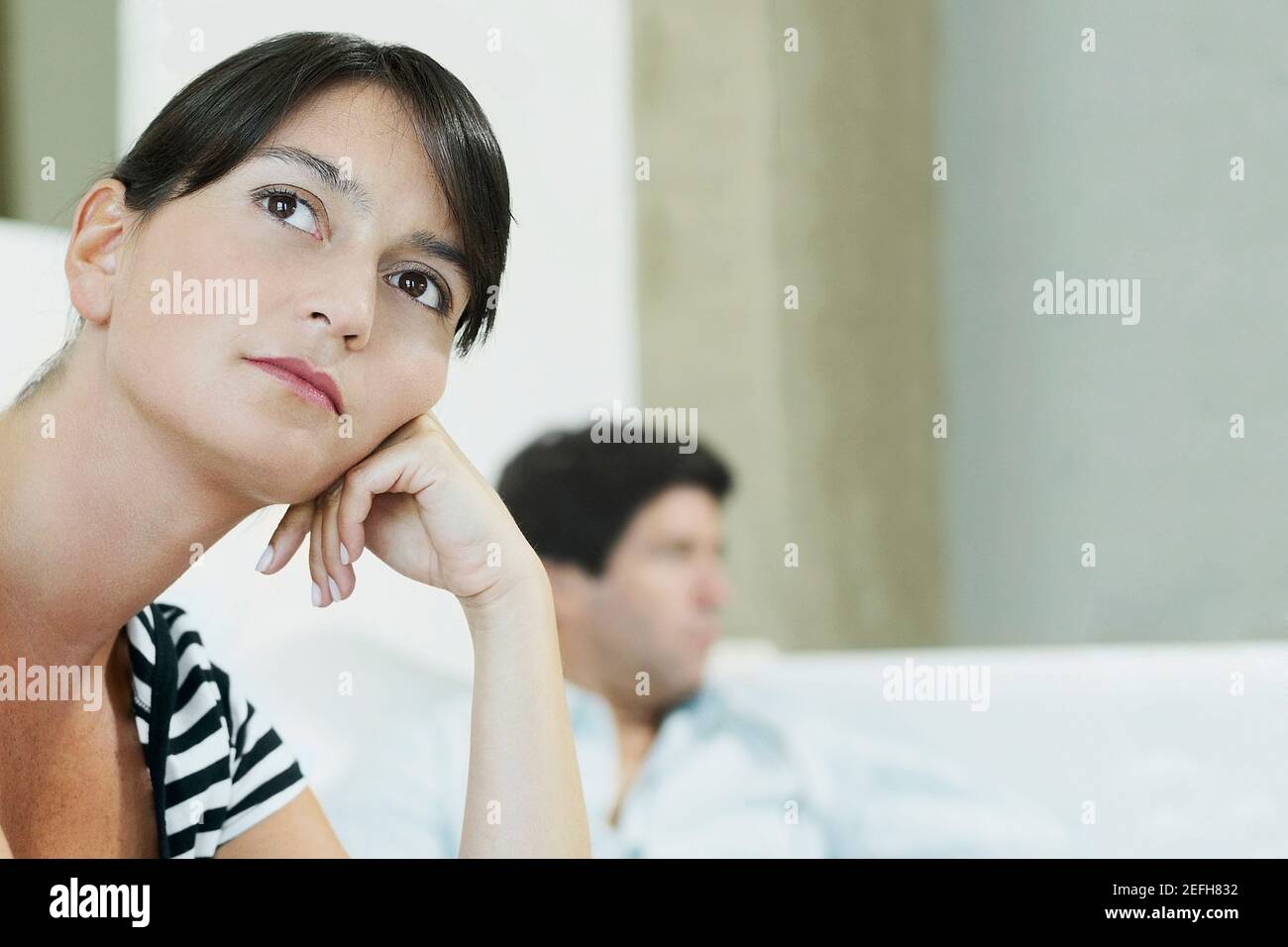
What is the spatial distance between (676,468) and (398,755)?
48 cm

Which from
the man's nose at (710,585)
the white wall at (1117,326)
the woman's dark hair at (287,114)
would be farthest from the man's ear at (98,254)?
the white wall at (1117,326)

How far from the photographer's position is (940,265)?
192 cm

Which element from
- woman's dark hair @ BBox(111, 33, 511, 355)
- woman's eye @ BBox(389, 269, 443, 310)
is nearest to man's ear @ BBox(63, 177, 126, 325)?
woman's dark hair @ BBox(111, 33, 511, 355)

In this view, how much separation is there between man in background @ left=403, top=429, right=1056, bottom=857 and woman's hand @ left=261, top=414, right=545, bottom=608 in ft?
2.18

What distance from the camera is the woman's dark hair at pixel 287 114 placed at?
435 mm

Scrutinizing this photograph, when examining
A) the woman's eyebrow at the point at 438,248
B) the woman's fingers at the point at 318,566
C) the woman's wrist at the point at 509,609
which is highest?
the woman's eyebrow at the point at 438,248

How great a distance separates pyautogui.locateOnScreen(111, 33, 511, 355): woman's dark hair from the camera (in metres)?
0.44

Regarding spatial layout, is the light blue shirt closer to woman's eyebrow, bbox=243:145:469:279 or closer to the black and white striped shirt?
the black and white striped shirt

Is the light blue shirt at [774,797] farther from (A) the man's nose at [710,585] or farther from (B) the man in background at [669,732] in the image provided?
(A) the man's nose at [710,585]

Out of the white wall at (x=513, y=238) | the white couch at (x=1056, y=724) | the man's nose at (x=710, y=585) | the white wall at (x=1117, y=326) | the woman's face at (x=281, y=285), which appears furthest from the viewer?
the white wall at (x=1117, y=326)

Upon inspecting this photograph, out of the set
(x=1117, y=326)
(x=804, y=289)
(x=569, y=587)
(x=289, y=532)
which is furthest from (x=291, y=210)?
(x=1117, y=326)

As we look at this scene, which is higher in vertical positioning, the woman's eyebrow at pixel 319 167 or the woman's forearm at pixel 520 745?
the woman's eyebrow at pixel 319 167

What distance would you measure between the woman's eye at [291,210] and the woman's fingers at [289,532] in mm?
122
